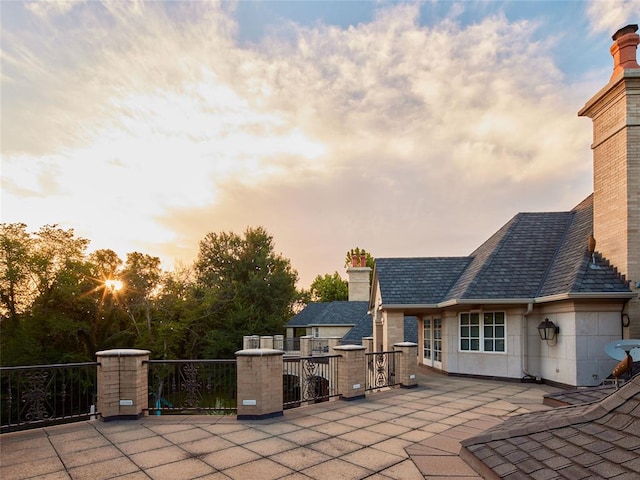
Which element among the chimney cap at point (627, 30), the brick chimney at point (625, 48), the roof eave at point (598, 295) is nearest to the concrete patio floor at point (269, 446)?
the roof eave at point (598, 295)

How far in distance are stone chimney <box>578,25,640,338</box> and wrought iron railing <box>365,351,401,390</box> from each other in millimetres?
6128

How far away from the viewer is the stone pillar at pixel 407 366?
429 inches

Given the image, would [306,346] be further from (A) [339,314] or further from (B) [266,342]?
(A) [339,314]

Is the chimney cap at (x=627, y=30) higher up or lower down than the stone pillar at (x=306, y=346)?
higher up

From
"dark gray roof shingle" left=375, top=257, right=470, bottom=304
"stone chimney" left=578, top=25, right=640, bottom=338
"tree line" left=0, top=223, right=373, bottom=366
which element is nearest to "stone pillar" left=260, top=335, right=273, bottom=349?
"tree line" left=0, top=223, right=373, bottom=366

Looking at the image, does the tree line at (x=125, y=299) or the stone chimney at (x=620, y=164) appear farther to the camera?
the tree line at (x=125, y=299)

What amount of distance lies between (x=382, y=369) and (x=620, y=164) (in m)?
8.61

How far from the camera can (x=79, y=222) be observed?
28.4 m

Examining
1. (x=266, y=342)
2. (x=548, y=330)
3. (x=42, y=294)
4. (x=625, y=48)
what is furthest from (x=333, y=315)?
(x=625, y=48)

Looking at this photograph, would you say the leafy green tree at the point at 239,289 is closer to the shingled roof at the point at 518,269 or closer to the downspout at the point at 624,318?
the shingled roof at the point at 518,269

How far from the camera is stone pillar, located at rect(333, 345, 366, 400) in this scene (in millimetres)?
9023

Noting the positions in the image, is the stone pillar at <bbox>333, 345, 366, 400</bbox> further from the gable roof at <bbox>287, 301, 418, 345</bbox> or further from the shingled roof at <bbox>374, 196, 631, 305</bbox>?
the gable roof at <bbox>287, 301, 418, 345</bbox>

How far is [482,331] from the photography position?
498 inches

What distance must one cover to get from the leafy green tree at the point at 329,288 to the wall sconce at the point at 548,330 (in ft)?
174
